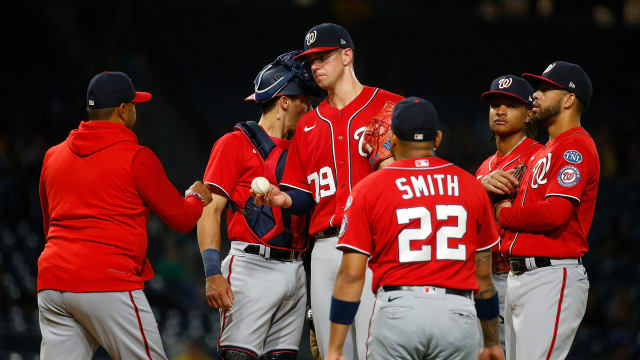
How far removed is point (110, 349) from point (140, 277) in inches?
16.9

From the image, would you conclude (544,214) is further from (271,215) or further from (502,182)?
(271,215)

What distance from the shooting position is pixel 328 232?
4.52m

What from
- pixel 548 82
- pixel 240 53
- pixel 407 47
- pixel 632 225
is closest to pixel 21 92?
pixel 240 53

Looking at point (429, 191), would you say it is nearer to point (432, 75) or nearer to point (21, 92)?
point (21, 92)

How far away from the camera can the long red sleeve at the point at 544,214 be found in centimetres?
461

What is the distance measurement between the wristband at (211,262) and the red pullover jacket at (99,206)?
0.45 meters

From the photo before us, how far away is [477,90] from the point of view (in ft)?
56.3

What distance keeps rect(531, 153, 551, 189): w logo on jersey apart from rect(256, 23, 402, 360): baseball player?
0.98 meters

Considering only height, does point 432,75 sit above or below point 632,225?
above

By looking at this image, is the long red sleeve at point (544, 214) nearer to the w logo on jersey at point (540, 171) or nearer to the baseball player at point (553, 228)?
the baseball player at point (553, 228)

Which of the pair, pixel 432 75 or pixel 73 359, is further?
pixel 432 75

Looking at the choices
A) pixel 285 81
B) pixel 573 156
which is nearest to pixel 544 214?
pixel 573 156

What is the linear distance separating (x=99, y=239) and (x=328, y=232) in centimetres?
126

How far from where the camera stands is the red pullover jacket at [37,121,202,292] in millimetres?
4328
